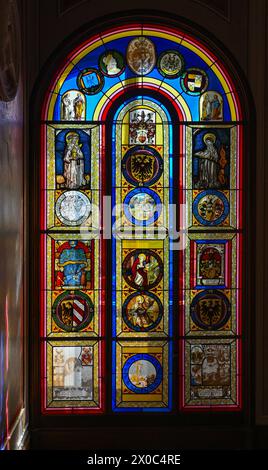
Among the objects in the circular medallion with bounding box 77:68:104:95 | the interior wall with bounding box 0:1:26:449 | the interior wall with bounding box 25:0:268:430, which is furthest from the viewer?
the circular medallion with bounding box 77:68:104:95

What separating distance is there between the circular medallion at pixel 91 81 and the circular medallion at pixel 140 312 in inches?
66.0

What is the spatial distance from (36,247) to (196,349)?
153cm

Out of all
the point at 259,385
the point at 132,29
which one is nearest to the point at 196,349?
the point at 259,385

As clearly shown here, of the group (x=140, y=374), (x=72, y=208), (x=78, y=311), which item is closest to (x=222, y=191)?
(x=72, y=208)

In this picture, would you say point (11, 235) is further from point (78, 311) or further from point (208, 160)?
point (208, 160)

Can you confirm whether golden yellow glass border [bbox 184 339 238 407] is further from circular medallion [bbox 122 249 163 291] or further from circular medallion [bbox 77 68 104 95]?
circular medallion [bbox 77 68 104 95]

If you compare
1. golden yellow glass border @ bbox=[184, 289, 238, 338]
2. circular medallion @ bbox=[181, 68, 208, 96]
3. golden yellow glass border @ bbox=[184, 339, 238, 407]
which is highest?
circular medallion @ bbox=[181, 68, 208, 96]

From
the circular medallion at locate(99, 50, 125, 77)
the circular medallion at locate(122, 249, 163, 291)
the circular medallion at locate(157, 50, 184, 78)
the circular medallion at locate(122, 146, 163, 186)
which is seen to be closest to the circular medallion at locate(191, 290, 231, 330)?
the circular medallion at locate(122, 249, 163, 291)

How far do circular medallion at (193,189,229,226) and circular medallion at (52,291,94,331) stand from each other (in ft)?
3.73

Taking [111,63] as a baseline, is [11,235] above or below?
below

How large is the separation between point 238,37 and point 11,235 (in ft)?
8.28

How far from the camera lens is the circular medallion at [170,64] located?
6.15 meters

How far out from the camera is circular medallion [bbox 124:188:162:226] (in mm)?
6121

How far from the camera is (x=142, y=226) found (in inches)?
242
